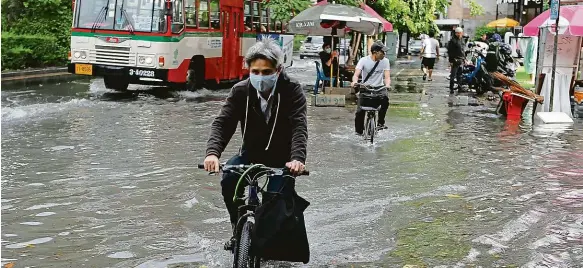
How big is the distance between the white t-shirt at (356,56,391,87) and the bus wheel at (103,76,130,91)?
30.7 ft

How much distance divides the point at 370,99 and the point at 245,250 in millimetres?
8183

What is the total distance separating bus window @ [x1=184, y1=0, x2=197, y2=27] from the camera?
800 inches

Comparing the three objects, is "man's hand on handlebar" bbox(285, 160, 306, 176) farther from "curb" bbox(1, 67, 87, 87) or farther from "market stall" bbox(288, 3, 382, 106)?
"curb" bbox(1, 67, 87, 87)

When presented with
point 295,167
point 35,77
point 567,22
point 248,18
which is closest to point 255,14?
point 248,18

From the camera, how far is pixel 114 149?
11.5m

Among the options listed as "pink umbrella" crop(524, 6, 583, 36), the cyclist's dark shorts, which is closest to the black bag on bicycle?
"pink umbrella" crop(524, 6, 583, 36)

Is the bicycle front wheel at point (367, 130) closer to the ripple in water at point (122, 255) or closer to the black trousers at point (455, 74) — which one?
the ripple in water at point (122, 255)

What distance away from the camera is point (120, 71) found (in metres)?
19.4

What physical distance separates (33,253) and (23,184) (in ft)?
9.79

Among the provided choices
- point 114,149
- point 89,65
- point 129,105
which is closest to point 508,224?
point 114,149

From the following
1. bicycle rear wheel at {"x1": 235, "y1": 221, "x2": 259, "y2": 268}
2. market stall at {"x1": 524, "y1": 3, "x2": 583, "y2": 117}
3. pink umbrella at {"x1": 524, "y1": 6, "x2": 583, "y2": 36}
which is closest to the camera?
bicycle rear wheel at {"x1": 235, "y1": 221, "x2": 259, "y2": 268}

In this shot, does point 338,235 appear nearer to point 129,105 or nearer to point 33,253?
point 33,253

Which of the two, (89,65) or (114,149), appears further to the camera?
(89,65)

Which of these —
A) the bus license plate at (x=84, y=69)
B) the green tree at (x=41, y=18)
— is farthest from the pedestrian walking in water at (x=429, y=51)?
the green tree at (x=41, y=18)
